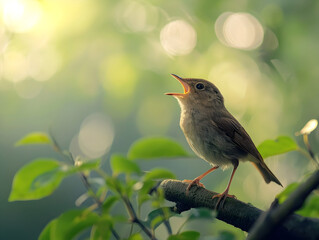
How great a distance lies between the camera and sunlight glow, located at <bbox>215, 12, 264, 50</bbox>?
500 centimetres

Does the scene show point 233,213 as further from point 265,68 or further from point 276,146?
point 265,68

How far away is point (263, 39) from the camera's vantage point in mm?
4855

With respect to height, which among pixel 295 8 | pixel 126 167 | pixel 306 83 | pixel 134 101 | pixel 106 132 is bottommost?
pixel 106 132

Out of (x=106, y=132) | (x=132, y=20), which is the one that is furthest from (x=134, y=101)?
(x=106, y=132)

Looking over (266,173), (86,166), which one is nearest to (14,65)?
(266,173)

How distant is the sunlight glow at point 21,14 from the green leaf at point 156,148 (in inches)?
165

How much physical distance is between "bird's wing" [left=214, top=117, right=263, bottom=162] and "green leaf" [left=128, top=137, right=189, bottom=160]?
1.95 m

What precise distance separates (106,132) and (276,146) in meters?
8.27

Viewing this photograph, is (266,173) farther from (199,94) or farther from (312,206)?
(312,206)

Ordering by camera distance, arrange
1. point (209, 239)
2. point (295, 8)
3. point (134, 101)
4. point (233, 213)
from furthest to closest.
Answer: point (134, 101), point (295, 8), point (233, 213), point (209, 239)

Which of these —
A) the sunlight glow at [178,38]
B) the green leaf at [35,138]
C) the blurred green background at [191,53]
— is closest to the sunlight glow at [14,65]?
the blurred green background at [191,53]

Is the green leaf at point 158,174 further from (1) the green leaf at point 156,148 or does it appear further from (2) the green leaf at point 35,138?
(2) the green leaf at point 35,138

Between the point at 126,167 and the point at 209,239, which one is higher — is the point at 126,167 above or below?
above

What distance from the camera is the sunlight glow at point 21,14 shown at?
189 inches
